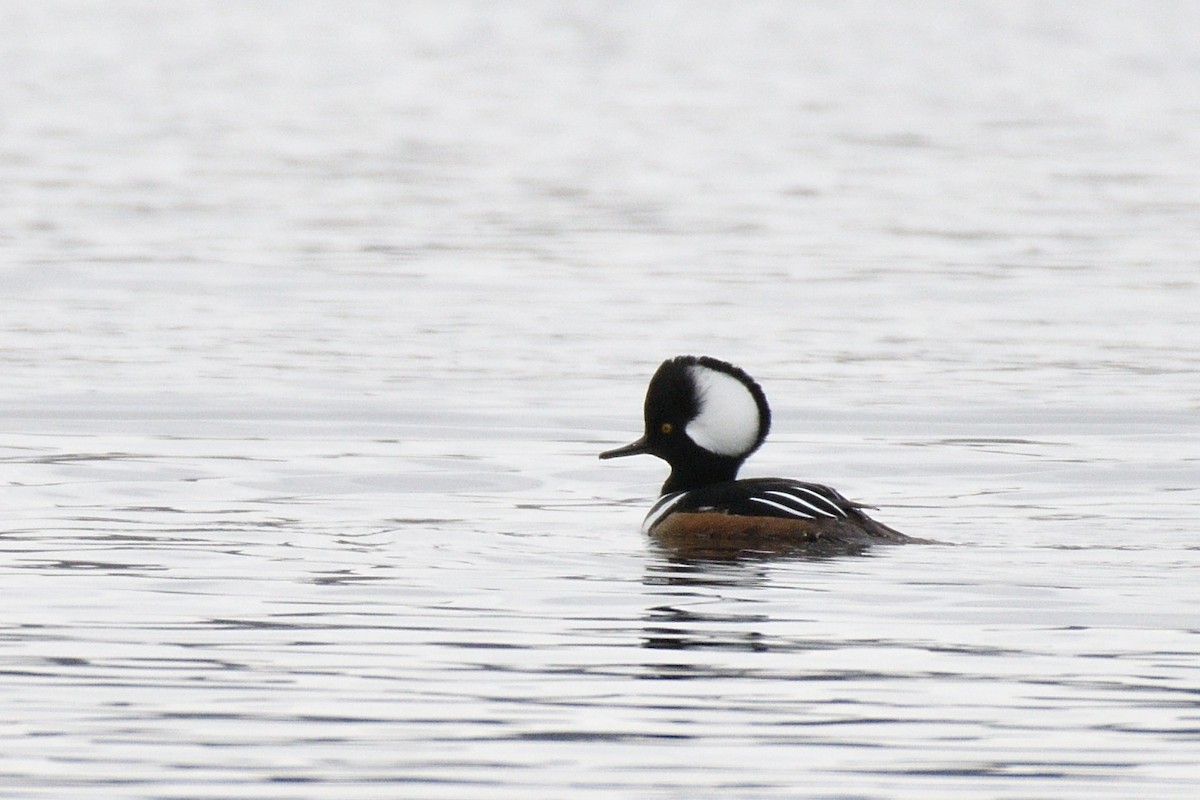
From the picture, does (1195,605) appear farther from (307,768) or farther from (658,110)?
(658,110)

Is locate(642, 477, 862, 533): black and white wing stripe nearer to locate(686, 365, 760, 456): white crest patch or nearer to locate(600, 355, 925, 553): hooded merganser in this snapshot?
locate(600, 355, 925, 553): hooded merganser

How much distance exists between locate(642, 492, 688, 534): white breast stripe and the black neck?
114 millimetres

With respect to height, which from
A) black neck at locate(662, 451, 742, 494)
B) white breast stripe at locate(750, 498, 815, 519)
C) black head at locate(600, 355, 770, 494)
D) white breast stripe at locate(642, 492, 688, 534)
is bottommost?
white breast stripe at locate(642, 492, 688, 534)

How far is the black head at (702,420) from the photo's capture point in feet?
35.4

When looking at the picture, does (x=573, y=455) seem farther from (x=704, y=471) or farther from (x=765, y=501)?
(x=765, y=501)

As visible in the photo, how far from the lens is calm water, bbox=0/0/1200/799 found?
7176mm

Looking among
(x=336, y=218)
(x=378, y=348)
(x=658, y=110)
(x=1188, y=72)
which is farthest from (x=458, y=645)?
(x=1188, y=72)

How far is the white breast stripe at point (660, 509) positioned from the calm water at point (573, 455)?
A: 0.25 m

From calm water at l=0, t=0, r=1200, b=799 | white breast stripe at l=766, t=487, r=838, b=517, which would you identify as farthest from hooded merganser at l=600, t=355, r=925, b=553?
calm water at l=0, t=0, r=1200, b=799

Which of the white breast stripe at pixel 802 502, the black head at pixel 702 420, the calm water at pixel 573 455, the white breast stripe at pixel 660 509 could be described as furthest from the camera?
the black head at pixel 702 420

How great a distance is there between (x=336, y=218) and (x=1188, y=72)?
2211 cm

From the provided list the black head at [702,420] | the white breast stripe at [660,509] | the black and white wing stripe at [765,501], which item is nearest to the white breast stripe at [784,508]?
the black and white wing stripe at [765,501]

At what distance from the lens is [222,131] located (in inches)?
1309

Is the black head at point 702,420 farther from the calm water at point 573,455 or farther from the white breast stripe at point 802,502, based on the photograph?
the white breast stripe at point 802,502
